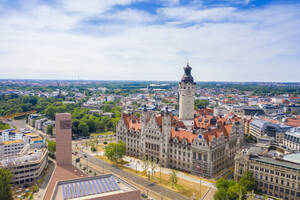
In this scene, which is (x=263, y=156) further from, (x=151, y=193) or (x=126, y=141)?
(x=126, y=141)

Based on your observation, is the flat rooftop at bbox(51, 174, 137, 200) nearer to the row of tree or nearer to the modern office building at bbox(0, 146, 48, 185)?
the row of tree

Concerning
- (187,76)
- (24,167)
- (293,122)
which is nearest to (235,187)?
(187,76)

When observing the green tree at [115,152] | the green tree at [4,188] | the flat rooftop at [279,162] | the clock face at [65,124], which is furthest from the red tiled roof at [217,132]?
the green tree at [4,188]

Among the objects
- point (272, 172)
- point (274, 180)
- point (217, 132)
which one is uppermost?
point (217, 132)

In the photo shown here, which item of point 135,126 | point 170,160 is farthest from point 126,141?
point 170,160

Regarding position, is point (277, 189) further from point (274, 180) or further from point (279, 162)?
point (279, 162)

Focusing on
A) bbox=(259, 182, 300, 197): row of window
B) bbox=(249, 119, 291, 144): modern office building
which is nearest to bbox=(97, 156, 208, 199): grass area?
bbox=(259, 182, 300, 197): row of window

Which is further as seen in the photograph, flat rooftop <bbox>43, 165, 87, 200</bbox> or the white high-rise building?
the white high-rise building
